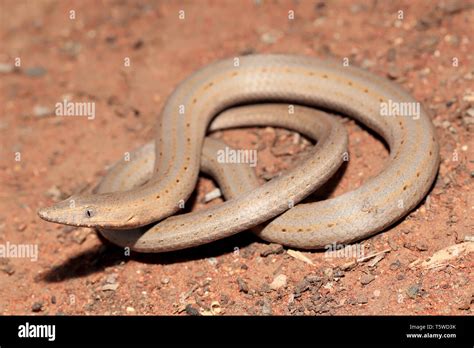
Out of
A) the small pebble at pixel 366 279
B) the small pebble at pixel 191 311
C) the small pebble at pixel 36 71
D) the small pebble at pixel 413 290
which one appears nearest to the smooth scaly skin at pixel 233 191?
the small pebble at pixel 191 311

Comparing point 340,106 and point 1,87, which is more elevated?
point 1,87

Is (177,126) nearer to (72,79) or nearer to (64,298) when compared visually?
(64,298)

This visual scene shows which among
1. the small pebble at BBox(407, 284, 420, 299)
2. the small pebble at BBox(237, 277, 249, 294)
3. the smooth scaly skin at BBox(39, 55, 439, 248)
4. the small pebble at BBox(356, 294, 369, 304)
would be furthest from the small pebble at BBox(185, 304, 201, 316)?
the small pebble at BBox(407, 284, 420, 299)

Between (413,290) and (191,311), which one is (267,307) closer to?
(191,311)

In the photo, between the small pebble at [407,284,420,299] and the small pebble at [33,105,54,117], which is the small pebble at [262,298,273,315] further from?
the small pebble at [33,105,54,117]

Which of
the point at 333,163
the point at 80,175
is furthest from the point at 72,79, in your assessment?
the point at 333,163

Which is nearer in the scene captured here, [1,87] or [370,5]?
[370,5]

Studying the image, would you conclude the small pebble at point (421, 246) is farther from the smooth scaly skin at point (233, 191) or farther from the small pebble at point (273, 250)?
the small pebble at point (273, 250)
